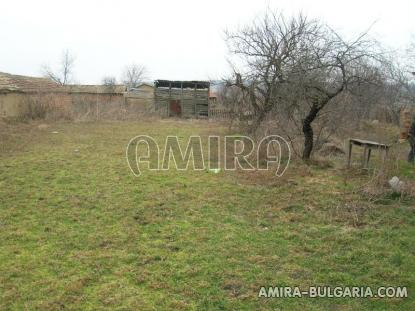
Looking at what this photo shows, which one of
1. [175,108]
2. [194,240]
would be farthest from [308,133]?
[175,108]

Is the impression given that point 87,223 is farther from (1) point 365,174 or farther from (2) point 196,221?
(1) point 365,174

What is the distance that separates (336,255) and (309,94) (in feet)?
16.3

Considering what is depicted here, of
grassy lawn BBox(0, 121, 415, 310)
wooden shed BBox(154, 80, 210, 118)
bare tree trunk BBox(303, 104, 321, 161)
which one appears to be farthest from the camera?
wooden shed BBox(154, 80, 210, 118)

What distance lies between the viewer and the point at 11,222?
5465 millimetres

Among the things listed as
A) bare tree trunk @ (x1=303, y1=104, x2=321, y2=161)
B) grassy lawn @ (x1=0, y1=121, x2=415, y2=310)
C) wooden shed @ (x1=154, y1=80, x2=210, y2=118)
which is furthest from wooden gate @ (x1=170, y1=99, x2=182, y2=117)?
grassy lawn @ (x1=0, y1=121, x2=415, y2=310)

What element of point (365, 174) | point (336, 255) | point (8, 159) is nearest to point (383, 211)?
point (336, 255)

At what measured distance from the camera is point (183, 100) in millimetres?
27609

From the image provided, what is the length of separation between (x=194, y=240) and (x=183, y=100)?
23380 millimetres

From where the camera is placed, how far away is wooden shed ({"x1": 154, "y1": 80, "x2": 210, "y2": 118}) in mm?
27547

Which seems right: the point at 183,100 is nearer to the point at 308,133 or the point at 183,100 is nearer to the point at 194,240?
the point at 308,133

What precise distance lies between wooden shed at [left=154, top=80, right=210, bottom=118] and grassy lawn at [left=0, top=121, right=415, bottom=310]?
63.9 ft

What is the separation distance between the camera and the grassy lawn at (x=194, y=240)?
3600 millimetres

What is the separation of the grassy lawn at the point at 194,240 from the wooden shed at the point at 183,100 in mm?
19473

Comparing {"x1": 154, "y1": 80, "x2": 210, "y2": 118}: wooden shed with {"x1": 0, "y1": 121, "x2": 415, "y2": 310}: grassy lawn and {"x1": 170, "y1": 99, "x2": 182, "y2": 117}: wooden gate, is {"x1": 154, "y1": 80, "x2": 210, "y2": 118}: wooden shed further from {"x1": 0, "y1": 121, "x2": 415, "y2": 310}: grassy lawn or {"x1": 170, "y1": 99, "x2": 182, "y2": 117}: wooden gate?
{"x1": 0, "y1": 121, "x2": 415, "y2": 310}: grassy lawn
